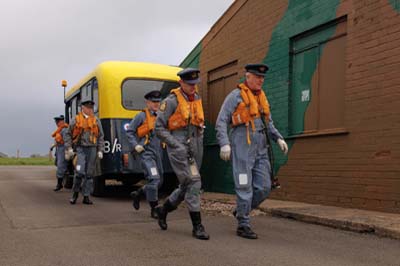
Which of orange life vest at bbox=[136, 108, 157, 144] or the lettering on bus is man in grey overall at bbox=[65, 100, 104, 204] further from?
orange life vest at bbox=[136, 108, 157, 144]

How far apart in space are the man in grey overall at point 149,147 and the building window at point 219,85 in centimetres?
407

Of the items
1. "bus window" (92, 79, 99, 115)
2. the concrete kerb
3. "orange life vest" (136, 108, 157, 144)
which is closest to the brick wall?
the concrete kerb

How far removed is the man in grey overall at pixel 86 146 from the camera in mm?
9125

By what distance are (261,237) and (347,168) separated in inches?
103

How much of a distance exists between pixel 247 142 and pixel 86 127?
438 cm

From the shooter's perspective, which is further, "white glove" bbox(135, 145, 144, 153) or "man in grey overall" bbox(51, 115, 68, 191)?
"man in grey overall" bbox(51, 115, 68, 191)

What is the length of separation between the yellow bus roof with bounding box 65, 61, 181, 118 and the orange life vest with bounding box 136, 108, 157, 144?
2.80 m

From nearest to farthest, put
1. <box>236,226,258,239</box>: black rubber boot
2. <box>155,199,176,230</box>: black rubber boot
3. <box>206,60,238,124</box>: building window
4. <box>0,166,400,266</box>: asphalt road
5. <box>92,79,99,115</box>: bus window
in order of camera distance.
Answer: <box>0,166,400,266</box>: asphalt road → <box>236,226,258,239</box>: black rubber boot → <box>155,199,176,230</box>: black rubber boot → <box>92,79,99,115</box>: bus window → <box>206,60,238,124</box>: building window

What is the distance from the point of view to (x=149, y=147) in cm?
729

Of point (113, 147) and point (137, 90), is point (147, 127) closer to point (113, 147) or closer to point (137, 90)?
point (113, 147)

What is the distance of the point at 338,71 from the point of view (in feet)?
26.8

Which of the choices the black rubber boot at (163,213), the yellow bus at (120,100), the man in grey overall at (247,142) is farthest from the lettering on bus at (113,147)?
the man in grey overall at (247,142)

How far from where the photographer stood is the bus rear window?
33.9 feet

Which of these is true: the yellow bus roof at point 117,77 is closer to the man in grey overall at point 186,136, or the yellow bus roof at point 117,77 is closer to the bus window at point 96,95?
the bus window at point 96,95
